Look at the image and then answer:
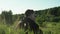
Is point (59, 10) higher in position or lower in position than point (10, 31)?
lower

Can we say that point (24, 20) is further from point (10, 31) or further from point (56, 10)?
point (56, 10)

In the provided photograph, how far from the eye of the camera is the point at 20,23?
195 inches

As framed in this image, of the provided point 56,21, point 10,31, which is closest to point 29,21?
point 10,31

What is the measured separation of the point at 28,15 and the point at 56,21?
38024 mm

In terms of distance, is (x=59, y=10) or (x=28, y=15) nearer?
(x=28, y=15)

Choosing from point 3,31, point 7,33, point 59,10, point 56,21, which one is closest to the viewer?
point 7,33

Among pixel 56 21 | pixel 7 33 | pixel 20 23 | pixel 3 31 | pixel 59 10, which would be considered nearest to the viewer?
pixel 7 33

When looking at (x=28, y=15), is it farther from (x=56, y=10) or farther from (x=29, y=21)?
(x=56, y=10)

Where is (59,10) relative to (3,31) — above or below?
below

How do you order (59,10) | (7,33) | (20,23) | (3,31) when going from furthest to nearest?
(59,10) → (20,23) → (3,31) → (7,33)

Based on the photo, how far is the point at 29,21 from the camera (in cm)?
507

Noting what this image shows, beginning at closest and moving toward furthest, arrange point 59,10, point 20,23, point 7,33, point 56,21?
point 7,33, point 20,23, point 56,21, point 59,10

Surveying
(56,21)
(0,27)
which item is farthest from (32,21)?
(56,21)

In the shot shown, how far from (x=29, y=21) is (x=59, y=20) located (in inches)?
1524
